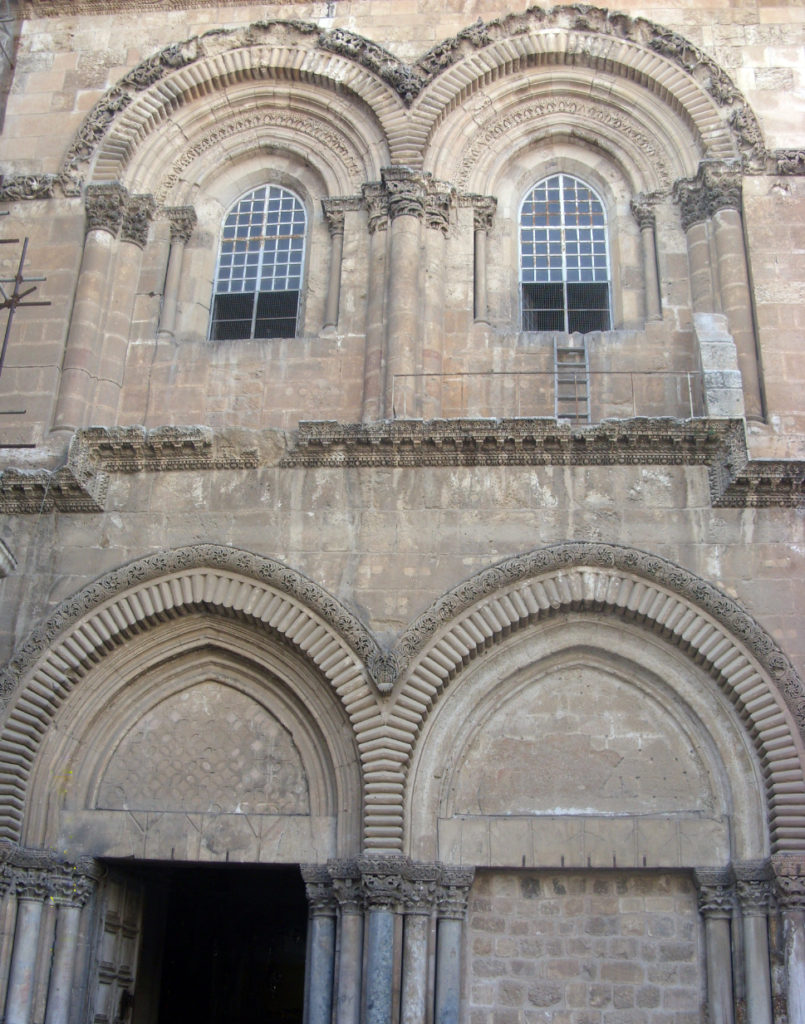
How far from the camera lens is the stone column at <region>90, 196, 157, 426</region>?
13.9 m

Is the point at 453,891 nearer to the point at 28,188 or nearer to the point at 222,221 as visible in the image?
the point at 222,221

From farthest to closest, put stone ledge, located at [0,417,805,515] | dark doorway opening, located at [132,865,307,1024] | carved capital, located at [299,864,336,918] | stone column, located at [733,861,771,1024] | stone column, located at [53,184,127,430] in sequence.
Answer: dark doorway opening, located at [132,865,307,1024]
stone column, located at [53,184,127,430]
stone ledge, located at [0,417,805,515]
carved capital, located at [299,864,336,918]
stone column, located at [733,861,771,1024]

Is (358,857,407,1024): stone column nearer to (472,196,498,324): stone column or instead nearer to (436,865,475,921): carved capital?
(436,865,475,921): carved capital

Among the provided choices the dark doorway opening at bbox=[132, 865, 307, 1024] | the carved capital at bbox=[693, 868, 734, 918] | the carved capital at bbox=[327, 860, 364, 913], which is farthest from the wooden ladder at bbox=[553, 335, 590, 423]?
the dark doorway opening at bbox=[132, 865, 307, 1024]

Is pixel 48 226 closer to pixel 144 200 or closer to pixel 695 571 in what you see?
pixel 144 200

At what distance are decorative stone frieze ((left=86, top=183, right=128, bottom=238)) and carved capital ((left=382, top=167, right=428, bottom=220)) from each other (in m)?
3.36

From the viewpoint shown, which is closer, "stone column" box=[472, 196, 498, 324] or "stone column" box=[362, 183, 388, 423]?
"stone column" box=[362, 183, 388, 423]

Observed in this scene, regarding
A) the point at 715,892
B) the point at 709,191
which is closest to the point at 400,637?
the point at 715,892

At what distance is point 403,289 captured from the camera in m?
13.7

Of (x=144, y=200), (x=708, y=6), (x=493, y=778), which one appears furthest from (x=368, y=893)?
(x=708, y=6)

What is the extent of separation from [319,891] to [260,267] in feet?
26.1

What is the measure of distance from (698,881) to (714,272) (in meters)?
7.05

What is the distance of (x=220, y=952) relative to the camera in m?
16.0

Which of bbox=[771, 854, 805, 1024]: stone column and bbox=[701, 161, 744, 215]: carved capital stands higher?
bbox=[701, 161, 744, 215]: carved capital
